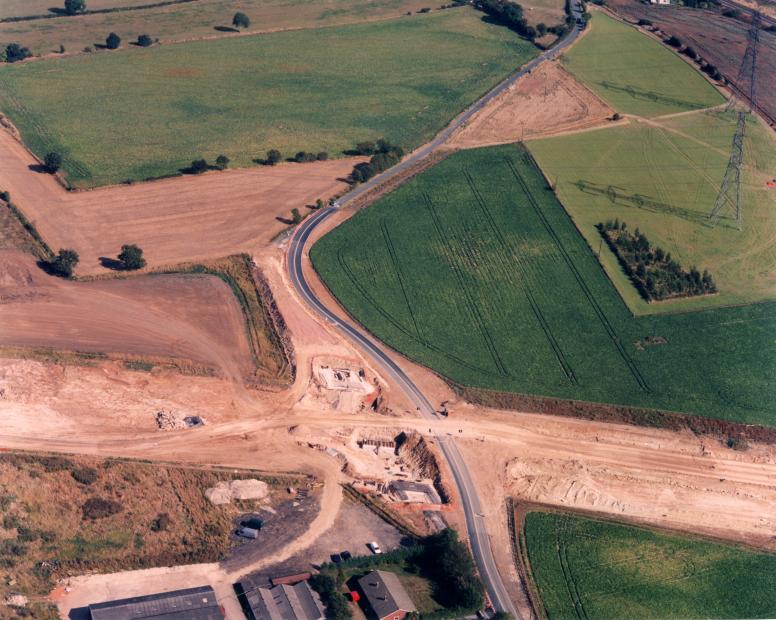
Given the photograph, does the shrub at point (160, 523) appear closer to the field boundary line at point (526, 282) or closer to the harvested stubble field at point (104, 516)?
the harvested stubble field at point (104, 516)

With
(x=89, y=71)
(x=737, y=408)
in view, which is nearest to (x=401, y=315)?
(x=737, y=408)

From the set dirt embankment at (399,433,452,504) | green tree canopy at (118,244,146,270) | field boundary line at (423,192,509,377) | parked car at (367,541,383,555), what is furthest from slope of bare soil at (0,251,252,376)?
field boundary line at (423,192,509,377)

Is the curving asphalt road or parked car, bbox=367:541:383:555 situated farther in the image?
parked car, bbox=367:541:383:555

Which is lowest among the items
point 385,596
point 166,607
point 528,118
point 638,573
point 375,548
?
point 638,573

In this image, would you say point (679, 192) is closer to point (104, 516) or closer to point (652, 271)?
point (652, 271)

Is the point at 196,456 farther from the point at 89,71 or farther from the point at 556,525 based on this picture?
the point at 89,71

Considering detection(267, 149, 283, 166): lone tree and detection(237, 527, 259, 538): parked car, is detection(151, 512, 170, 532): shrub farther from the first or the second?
detection(267, 149, 283, 166): lone tree

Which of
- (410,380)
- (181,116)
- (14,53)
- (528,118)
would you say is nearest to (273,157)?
(181,116)
